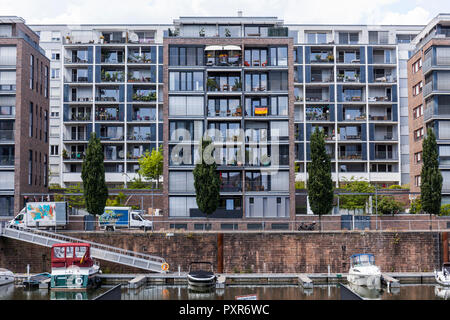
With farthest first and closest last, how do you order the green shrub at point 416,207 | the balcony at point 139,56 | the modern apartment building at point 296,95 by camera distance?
the balcony at point 139,56
the modern apartment building at point 296,95
the green shrub at point 416,207

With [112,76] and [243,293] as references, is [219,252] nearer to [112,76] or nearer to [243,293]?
[243,293]

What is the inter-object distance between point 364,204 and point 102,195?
35796mm

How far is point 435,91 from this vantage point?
6275 centimetres

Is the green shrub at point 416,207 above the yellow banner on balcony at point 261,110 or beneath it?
beneath

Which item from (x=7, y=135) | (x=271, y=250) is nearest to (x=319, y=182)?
(x=271, y=250)

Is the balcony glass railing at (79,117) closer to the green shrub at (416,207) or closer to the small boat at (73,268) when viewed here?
the small boat at (73,268)

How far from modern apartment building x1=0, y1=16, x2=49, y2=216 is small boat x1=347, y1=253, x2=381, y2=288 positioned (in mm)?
34710

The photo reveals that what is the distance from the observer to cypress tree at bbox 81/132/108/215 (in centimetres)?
4553

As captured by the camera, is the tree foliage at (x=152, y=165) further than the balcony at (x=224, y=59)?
Yes

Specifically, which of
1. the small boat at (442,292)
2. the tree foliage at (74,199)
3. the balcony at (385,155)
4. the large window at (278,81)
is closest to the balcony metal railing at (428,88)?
the large window at (278,81)

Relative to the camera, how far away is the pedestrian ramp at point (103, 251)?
41.4m

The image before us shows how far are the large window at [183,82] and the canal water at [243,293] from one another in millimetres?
24202

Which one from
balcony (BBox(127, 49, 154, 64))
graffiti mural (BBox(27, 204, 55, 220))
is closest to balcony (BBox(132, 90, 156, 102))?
balcony (BBox(127, 49, 154, 64))

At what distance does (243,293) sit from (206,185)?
13.9m
